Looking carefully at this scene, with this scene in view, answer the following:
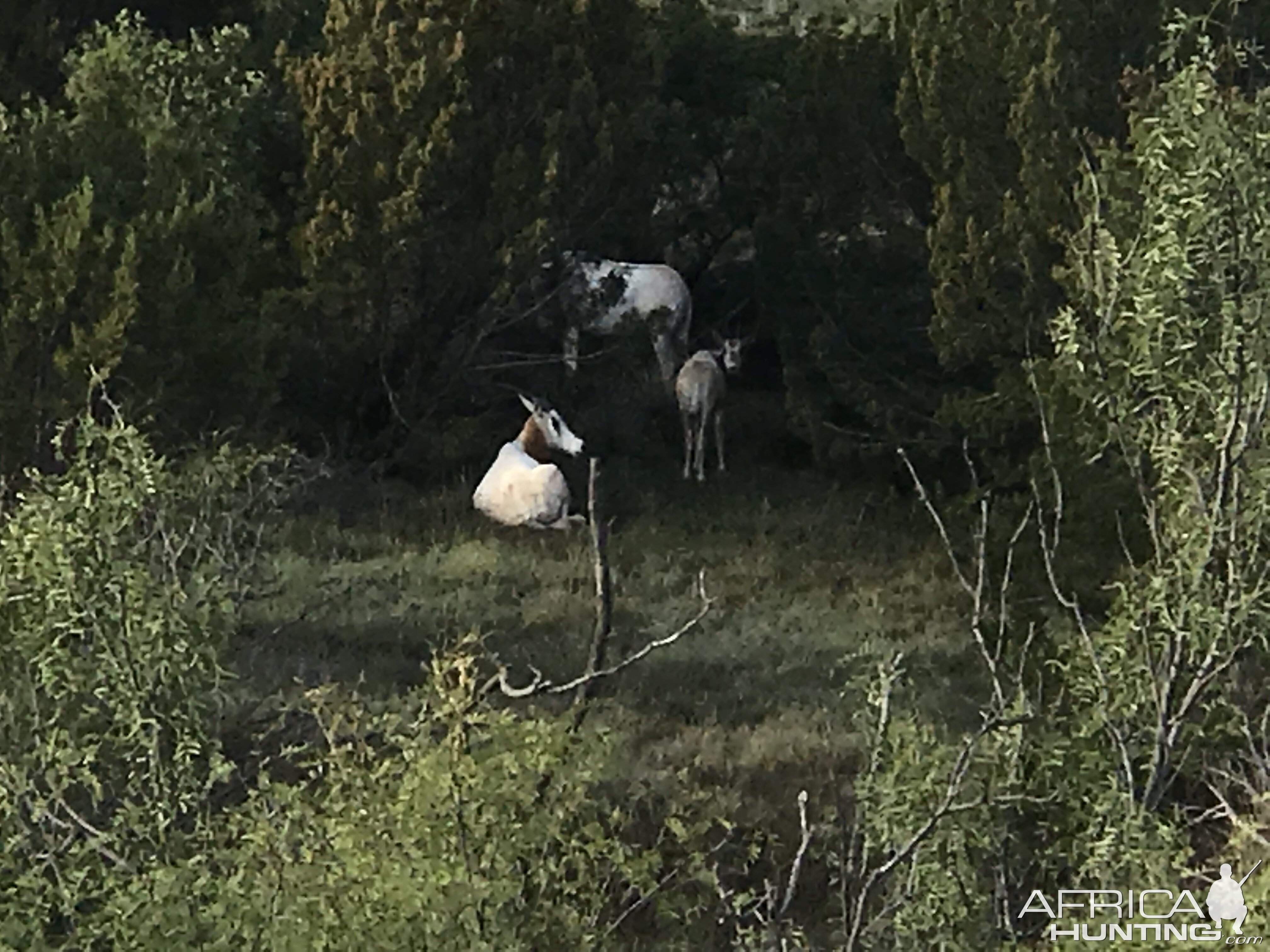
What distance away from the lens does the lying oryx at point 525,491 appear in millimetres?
8828

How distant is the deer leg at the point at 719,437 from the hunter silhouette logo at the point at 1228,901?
6.81 metres

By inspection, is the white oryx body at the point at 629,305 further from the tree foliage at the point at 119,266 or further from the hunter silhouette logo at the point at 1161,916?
the hunter silhouette logo at the point at 1161,916

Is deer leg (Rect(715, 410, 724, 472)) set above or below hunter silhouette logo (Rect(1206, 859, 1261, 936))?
below

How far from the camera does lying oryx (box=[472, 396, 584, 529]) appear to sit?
29.0ft

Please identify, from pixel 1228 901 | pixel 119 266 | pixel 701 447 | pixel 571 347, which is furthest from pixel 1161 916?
pixel 571 347

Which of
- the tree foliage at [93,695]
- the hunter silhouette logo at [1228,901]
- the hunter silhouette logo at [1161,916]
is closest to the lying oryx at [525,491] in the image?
the tree foliage at [93,695]

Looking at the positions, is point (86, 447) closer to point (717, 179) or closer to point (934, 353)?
point (934, 353)

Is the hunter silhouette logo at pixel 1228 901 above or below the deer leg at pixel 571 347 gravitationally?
above

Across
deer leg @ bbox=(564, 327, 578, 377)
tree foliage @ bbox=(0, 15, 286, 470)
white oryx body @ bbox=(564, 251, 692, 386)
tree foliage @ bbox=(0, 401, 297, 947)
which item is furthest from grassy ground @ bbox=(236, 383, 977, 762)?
tree foliage @ bbox=(0, 401, 297, 947)

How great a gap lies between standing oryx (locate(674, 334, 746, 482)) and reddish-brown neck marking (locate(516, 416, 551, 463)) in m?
0.98

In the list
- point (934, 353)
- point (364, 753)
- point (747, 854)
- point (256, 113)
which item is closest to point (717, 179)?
point (934, 353)

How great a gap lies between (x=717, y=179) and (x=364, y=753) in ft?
26.5

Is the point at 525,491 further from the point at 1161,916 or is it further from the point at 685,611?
the point at 1161,916

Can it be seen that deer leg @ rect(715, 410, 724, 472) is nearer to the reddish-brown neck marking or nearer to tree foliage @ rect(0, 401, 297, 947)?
the reddish-brown neck marking
